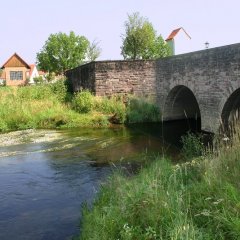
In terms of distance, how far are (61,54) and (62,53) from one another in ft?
0.60

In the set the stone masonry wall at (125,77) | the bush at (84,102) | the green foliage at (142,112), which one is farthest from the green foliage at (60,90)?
→ the green foliage at (142,112)

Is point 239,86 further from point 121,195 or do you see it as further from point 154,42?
point 154,42

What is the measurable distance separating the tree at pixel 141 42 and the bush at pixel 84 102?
744 inches

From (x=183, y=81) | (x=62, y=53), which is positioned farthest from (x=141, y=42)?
(x=183, y=81)

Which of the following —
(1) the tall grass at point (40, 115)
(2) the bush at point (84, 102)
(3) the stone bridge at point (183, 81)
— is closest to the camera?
(3) the stone bridge at point (183, 81)

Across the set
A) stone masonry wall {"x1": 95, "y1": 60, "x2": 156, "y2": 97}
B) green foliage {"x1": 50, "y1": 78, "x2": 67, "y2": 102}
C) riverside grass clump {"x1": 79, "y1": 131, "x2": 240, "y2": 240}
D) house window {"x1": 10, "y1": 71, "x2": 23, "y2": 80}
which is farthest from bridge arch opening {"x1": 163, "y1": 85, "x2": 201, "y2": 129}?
house window {"x1": 10, "y1": 71, "x2": 23, "y2": 80}

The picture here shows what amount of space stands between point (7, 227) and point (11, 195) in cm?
182

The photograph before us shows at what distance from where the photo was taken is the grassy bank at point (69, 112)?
1964 centimetres

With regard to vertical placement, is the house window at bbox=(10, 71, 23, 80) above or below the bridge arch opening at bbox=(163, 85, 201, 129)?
above

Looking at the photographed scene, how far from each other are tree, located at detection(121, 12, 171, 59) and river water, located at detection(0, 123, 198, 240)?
21872mm

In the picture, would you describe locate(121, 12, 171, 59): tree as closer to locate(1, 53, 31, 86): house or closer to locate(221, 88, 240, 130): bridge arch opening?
locate(1, 53, 31, 86): house

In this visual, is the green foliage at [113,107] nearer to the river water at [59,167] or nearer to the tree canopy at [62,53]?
the river water at [59,167]

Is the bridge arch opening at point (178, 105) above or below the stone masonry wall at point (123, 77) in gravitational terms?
below

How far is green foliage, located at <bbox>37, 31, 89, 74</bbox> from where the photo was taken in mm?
48562
